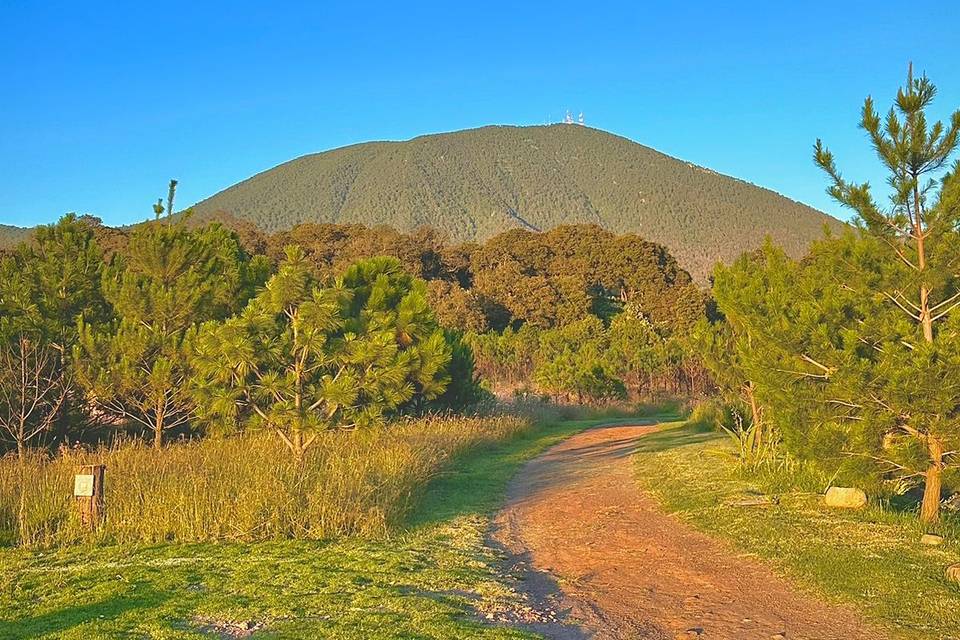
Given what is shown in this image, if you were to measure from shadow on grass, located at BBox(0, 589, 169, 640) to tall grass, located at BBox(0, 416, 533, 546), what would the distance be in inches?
88.5

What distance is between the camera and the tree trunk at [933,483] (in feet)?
26.6

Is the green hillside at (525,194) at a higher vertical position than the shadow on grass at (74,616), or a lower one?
higher

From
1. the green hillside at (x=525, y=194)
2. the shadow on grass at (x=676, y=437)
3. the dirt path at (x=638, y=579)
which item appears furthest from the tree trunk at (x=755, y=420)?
the green hillside at (x=525, y=194)

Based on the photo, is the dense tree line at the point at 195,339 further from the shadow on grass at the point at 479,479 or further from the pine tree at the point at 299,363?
the shadow on grass at the point at 479,479

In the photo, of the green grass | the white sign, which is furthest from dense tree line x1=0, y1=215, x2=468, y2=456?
the green grass

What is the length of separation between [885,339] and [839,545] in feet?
6.70

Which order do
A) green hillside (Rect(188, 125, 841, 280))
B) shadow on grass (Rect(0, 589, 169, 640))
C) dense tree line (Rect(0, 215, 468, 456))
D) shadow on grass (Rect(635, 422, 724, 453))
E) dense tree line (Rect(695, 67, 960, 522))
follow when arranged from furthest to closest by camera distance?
green hillside (Rect(188, 125, 841, 280)) → shadow on grass (Rect(635, 422, 724, 453)) → dense tree line (Rect(0, 215, 468, 456)) → dense tree line (Rect(695, 67, 960, 522)) → shadow on grass (Rect(0, 589, 169, 640))

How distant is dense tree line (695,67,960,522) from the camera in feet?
25.1

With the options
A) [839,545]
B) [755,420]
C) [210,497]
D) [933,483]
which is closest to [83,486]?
[210,497]

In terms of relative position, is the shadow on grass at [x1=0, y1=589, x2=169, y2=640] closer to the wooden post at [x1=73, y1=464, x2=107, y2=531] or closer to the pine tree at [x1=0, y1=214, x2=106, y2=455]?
the wooden post at [x1=73, y1=464, x2=107, y2=531]

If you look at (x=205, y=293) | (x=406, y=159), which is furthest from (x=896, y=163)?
(x=406, y=159)

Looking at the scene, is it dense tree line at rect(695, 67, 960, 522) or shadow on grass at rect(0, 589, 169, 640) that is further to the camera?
dense tree line at rect(695, 67, 960, 522)

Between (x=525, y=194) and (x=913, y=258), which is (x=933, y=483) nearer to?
(x=913, y=258)

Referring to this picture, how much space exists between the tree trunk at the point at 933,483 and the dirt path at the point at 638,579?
7.06 feet
